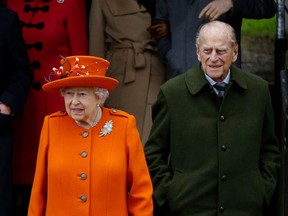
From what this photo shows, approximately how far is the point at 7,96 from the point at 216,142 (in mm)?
1686

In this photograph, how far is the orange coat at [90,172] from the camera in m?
5.30

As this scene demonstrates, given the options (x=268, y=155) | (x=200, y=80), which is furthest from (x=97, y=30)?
(x=268, y=155)

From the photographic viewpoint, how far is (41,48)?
6.87 m

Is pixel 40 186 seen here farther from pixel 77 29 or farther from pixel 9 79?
pixel 77 29

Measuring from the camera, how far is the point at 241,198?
5.63 meters

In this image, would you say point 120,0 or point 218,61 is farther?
point 120,0

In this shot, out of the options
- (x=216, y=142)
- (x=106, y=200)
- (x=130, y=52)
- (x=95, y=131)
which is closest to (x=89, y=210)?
(x=106, y=200)

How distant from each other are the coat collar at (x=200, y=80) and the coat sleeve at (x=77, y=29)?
1.35 metres

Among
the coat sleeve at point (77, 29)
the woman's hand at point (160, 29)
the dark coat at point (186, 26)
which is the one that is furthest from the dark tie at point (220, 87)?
the coat sleeve at point (77, 29)

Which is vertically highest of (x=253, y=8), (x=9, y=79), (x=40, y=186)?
(x=253, y=8)

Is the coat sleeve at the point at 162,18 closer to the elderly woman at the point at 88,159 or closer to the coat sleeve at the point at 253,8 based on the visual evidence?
the coat sleeve at the point at 253,8

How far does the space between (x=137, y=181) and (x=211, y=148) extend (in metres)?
0.57

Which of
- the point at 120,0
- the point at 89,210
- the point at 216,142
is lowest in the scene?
the point at 89,210

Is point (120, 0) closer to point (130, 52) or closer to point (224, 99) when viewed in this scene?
point (130, 52)
